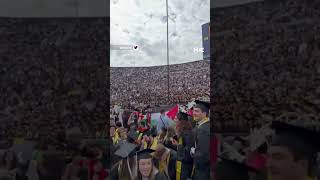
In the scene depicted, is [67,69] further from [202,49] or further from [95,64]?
[202,49]

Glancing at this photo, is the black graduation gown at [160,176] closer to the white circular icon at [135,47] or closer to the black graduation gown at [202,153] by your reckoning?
the black graduation gown at [202,153]

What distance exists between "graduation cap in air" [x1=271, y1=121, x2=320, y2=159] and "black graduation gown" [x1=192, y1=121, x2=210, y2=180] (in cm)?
75

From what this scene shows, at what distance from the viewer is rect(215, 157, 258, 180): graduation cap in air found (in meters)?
2.75

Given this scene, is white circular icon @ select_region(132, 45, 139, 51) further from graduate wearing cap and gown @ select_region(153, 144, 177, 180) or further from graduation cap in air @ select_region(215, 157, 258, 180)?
graduation cap in air @ select_region(215, 157, 258, 180)

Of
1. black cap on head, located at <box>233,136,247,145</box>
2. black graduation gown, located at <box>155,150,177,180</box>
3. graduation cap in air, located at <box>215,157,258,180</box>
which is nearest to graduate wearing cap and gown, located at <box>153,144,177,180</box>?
black graduation gown, located at <box>155,150,177,180</box>

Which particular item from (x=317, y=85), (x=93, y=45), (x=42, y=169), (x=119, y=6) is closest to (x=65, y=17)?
(x=93, y=45)

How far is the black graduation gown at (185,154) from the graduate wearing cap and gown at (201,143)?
43 millimetres

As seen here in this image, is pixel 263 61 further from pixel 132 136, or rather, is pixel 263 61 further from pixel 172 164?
pixel 132 136

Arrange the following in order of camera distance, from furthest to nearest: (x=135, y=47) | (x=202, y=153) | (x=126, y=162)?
1. (x=135, y=47)
2. (x=126, y=162)
3. (x=202, y=153)

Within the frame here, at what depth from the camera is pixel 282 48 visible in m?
2.71

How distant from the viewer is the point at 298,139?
2.54m

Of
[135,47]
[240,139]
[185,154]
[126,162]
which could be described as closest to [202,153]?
[185,154]

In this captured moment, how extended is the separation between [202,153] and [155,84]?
654 millimetres

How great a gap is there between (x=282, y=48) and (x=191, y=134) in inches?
43.8
